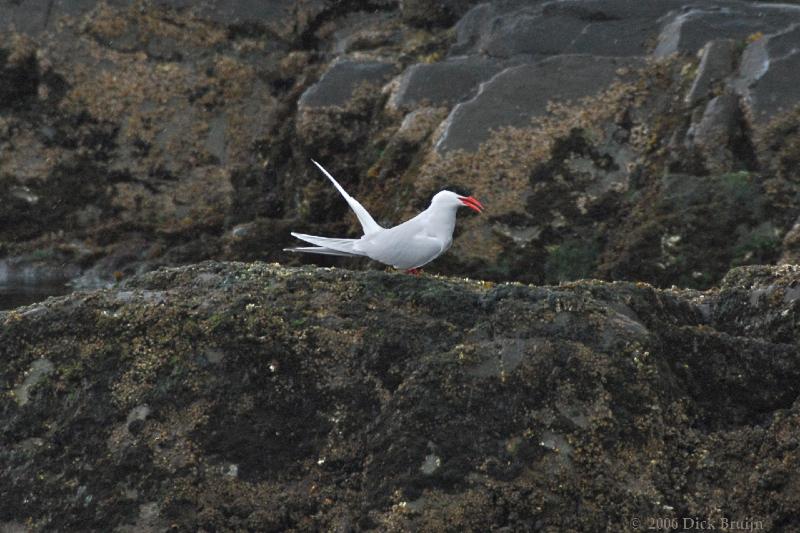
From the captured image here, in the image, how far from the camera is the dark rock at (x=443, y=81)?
43.8ft

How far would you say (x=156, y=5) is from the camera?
701 inches

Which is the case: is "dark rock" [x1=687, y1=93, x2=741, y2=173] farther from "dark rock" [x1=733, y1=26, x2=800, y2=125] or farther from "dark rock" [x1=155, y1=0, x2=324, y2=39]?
"dark rock" [x1=155, y1=0, x2=324, y2=39]

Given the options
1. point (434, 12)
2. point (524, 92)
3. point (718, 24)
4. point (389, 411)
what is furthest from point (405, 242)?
point (434, 12)

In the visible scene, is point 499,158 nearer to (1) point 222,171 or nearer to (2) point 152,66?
(1) point 222,171

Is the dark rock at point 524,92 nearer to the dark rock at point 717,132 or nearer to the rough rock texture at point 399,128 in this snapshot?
the rough rock texture at point 399,128

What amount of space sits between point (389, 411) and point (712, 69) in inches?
339

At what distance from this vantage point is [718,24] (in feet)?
43.4

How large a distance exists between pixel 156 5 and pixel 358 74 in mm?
4696

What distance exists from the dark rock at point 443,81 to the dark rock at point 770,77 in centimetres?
293

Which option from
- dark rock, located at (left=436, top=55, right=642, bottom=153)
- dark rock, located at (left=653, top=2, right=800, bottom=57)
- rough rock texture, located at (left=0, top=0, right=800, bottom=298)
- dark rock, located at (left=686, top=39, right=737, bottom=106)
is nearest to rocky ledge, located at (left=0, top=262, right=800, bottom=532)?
rough rock texture, located at (left=0, top=0, right=800, bottom=298)

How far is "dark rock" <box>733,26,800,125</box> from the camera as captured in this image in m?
11.6

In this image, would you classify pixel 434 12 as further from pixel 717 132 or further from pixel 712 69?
pixel 717 132

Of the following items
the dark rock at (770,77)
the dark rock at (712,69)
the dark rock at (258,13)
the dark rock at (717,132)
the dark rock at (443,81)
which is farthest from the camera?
the dark rock at (258,13)

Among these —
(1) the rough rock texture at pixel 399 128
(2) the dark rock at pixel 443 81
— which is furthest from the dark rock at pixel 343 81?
(2) the dark rock at pixel 443 81
